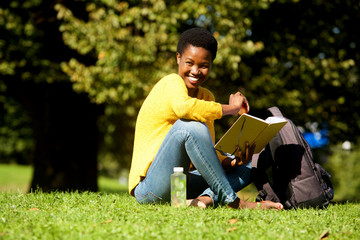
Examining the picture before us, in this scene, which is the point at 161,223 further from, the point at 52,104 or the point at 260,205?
the point at 52,104

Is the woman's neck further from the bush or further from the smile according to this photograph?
the bush

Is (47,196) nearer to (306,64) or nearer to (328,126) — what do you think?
(306,64)

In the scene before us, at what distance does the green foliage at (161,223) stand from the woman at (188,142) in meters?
0.20

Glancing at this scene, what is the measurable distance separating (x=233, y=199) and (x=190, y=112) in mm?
917

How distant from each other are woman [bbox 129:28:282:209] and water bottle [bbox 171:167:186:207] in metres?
0.09

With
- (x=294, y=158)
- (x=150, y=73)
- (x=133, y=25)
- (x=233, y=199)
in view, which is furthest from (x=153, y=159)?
(x=133, y=25)

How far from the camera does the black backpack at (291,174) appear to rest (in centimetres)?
388

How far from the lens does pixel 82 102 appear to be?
380 inches

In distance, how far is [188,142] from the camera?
334 cm

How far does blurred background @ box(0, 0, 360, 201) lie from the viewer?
7688 mm

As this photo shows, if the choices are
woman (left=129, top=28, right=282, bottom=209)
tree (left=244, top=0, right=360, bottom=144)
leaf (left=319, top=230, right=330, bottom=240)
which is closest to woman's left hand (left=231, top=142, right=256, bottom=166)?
woman (left=129, top=28, right=282, bottom=209)

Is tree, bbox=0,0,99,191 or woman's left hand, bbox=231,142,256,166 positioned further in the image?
tree, bbox=0,0,99,191

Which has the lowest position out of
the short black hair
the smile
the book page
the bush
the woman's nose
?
the bush

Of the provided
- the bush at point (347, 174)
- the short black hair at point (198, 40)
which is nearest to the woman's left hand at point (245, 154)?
the short black hair at point (198, 40)
